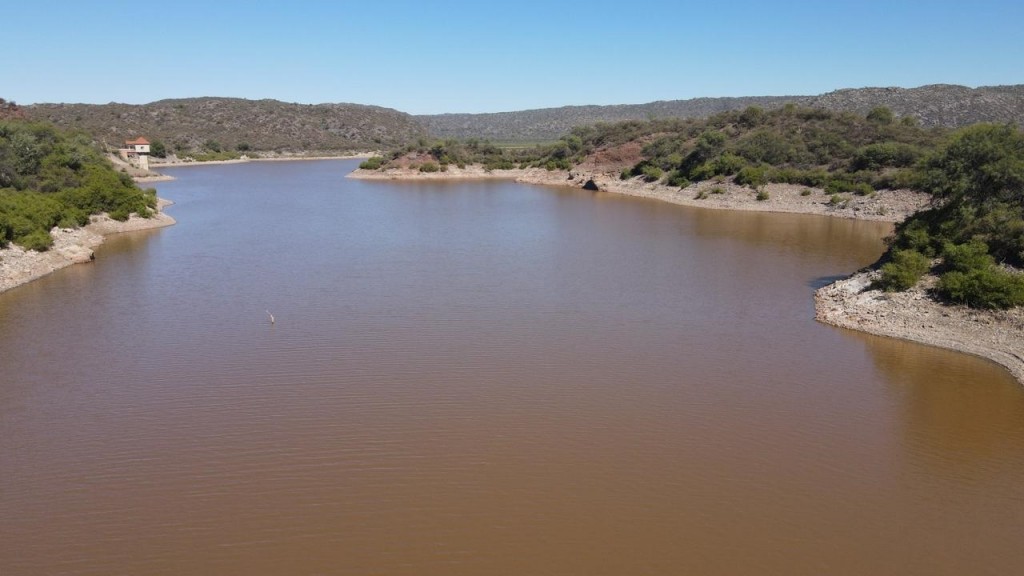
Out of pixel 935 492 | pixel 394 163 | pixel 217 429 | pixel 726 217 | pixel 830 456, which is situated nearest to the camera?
pixel 935 492

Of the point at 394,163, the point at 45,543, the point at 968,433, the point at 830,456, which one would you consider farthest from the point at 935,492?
the point at 394,163

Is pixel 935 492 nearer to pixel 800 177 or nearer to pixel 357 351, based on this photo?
pixel 357 351

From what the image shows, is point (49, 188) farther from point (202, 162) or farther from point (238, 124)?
point (238, 124)

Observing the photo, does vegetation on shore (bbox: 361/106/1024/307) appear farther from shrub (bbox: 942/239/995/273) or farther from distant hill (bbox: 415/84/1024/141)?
distant hill (bbox: 415/84/1024/141)

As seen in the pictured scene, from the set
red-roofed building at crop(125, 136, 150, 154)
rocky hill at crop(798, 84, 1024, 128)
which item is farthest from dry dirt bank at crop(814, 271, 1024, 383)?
red-roofed building at crop(125, 136, 150, 154)

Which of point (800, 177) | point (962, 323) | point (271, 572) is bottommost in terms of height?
point (271, 572)

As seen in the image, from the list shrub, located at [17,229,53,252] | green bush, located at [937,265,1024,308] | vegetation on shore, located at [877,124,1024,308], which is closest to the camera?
green bush, located at [937,265,1024,308]
